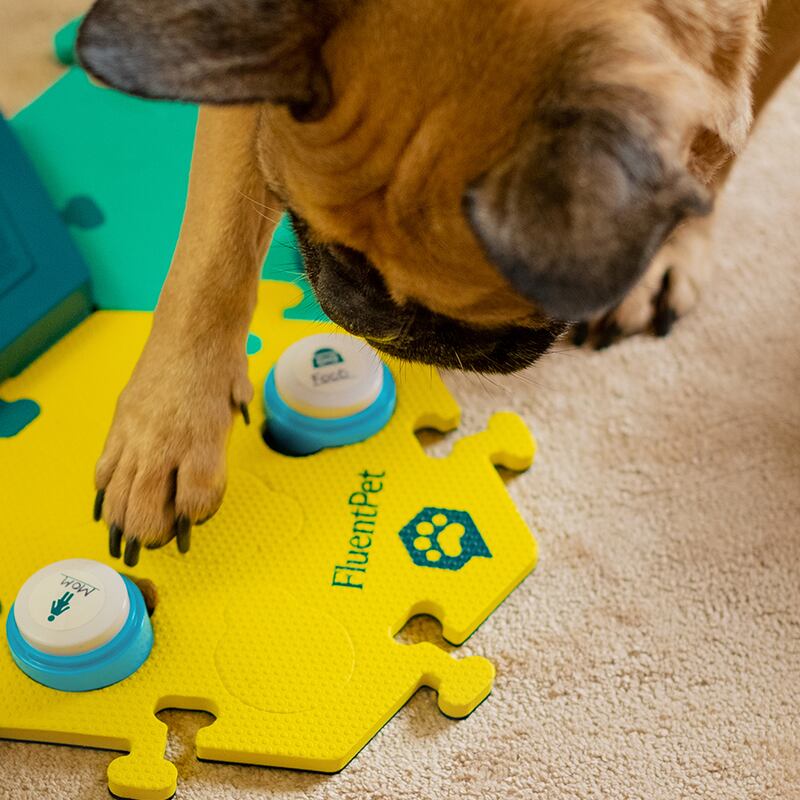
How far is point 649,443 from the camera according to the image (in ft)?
4.48

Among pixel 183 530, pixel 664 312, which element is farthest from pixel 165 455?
pixel 664 312

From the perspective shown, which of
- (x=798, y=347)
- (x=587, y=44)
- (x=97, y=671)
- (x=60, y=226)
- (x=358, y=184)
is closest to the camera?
(x=587, y=44)

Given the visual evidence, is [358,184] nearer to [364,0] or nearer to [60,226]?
[364,0]

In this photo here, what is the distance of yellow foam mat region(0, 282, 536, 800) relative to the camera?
104cm

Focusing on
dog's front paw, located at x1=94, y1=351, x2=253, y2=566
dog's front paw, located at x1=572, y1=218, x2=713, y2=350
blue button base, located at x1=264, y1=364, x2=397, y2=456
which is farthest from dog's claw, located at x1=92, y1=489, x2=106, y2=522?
dog's front paw, located at x1=572, y1=218, x2=713, y2=350

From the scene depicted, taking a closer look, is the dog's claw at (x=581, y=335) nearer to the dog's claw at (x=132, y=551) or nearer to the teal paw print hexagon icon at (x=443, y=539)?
the teal paw print hexagon icon at (x=443, y=539)

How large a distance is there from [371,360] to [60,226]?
475 millimetres

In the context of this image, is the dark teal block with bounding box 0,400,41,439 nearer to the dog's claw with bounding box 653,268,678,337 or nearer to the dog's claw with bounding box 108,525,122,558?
the dog's claw with bounding box 108,525,122,558

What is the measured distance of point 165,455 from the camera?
3.72ft

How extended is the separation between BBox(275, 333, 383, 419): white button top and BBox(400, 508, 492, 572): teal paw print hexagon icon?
0.16 meters

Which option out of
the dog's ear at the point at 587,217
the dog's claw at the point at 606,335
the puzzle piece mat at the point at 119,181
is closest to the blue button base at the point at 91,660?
the puzzle piece mat at the point at 119,181

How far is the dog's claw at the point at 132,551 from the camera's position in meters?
1.13

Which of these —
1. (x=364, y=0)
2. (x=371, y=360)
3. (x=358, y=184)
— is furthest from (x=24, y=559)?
(x=364, y=0)

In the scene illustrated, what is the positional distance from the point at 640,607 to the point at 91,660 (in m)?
0.62
